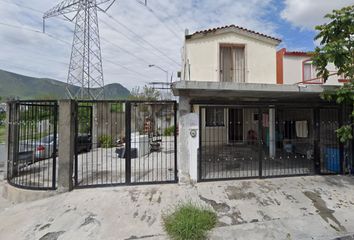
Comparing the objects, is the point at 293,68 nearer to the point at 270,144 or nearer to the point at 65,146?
the point at 270,144

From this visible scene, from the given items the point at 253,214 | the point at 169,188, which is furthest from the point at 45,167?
the point at 253,214

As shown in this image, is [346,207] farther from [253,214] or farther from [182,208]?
[182,208]

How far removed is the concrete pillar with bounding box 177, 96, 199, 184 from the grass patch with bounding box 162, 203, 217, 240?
5.01 ft

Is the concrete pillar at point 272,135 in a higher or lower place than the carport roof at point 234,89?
lower

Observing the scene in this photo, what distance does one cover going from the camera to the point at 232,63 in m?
11.7

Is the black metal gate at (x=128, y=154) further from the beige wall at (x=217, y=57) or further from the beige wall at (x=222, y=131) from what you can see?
the beige wall at (x=217, y=57)

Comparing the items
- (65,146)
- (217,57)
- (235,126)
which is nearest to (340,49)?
(235,126)

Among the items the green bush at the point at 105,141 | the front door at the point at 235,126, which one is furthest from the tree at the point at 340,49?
the green bush at the point at 105,141

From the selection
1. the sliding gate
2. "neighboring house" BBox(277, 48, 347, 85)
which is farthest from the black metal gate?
"neighboring house" BBox(277, 48, 347, 85)

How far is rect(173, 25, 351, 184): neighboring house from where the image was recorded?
6406 millimetres

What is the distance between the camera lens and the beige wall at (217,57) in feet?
37.2

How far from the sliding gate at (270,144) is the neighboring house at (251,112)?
29 millimetres

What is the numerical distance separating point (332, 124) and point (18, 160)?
9.82 metres

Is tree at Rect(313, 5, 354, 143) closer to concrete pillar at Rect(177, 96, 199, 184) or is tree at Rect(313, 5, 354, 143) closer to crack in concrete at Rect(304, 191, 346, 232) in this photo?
crack in concrete at Rect(304, 191, 346, 232)
